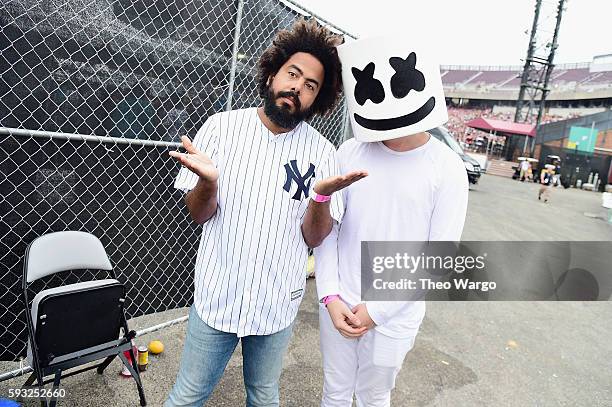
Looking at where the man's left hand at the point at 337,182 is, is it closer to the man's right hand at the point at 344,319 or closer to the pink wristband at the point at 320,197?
the pink wristband at the point at 320,197

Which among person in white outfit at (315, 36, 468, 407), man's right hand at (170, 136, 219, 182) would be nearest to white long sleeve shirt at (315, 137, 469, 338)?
person in white outfit at (315, 36, 468, 407)

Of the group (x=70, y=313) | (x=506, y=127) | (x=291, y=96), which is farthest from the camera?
(x=506, y=127)

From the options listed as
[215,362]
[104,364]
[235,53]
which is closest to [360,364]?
[215,362]

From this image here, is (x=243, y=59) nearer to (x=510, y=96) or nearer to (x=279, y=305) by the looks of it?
(x=279, y=305)

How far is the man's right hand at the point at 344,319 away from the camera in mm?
1679

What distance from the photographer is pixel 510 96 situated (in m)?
46.4

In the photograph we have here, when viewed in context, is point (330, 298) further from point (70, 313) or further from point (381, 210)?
point (70, 313)

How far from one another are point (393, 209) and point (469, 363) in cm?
230

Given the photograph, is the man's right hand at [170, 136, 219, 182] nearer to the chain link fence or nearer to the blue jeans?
the blue jeans

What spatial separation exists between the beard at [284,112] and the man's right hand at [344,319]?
2.39 feet

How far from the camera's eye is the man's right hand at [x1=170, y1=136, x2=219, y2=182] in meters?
1.40

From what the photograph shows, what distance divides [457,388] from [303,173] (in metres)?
2.20

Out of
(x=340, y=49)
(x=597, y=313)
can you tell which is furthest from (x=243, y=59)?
(x=597, y=313)

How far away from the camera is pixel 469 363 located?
334 centimetres
